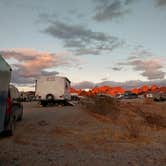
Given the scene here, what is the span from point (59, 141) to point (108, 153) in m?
3.04

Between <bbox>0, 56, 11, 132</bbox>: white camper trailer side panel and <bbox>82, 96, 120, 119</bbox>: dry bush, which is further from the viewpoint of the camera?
<bbox>82, 96, 120, 119</bbox>: dry bush

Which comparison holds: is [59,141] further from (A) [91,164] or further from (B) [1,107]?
(A) [91,164]

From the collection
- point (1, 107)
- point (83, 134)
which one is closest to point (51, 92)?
point (83, 134)

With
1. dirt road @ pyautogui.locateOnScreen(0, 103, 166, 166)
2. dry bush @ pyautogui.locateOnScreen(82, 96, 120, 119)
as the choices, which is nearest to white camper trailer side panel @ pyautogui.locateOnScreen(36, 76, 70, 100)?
dry bush @ pyautogui.locateOnScreen(82, 96, 120, 119)

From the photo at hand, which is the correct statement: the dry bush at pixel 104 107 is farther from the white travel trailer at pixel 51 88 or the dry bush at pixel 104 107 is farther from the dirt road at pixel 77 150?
the dirt road at pixel 77 150

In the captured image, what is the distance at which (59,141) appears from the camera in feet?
44.1

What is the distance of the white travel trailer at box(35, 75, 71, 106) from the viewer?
136 feet

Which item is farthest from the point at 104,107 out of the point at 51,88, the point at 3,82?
the point at 3,82

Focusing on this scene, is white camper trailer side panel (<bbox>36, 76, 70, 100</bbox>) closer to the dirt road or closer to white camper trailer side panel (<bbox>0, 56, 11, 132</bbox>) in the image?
the dirt road

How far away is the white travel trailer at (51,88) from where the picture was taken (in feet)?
136

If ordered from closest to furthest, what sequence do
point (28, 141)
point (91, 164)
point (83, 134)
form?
point (91, 164)
point (28, 141)
point (83, 134)

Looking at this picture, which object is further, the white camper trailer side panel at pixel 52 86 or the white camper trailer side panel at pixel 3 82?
the white camper trailer side panel at pixel 52 86

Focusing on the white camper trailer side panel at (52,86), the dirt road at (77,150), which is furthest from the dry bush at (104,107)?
the dirt road at (77,150)

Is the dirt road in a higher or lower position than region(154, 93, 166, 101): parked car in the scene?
lower
